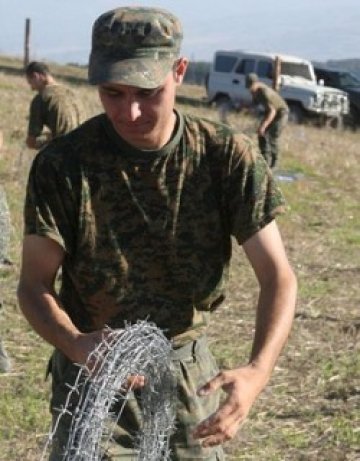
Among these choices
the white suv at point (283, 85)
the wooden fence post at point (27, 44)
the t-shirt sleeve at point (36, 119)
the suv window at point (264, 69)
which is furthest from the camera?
the wooden fence post at point (27, 44)

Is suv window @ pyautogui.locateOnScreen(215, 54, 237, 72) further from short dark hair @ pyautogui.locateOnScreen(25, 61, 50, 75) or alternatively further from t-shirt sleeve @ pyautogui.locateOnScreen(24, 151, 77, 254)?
t-shirt sleeve @ pyautogui.locateOnScreen(24, 151, 77, 254)

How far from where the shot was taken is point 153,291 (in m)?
3.02

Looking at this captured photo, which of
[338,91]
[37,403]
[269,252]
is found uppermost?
[269,252]

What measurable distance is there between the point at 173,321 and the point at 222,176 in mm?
443

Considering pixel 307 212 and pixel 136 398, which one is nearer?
pixel 136 398

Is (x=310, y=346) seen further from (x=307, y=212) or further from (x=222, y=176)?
(x=307, y=212)

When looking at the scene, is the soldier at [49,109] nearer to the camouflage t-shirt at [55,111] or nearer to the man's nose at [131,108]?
the camouflage t-shirt at [55,111]

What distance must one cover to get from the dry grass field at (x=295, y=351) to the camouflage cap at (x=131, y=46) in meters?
3.03

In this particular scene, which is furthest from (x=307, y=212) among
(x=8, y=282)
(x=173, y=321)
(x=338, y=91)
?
(x=338, y=91)

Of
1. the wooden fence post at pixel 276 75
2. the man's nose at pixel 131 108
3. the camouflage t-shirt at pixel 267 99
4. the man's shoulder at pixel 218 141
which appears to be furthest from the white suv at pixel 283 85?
the man's nose at pixel 131 108

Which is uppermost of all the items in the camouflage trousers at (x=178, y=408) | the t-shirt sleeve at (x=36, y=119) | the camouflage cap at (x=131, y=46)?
the camouflage cap at (x=131, y=46)

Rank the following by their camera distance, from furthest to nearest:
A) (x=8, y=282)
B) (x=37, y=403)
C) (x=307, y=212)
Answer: (x=307, y=212), (x=8, y=282), (x=37, y=403)

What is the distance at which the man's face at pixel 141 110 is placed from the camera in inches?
107

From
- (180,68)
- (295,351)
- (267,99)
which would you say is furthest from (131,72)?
(267,99)
